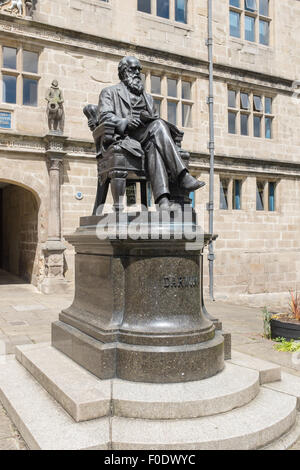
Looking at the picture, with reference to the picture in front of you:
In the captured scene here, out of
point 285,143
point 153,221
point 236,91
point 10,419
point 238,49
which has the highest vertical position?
point 238,49

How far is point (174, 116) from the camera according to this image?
11.6 meters

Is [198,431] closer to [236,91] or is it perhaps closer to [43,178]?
[43,178]

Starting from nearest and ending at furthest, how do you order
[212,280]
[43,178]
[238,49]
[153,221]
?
[153,221] → [43,178] → [212,280] → [238,49]

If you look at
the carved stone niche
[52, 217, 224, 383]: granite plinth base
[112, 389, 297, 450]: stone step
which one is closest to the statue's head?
[52, 217, 224, 383]: granite plinth base

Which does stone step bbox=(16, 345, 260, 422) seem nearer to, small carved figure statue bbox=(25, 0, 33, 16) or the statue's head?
the statue's head

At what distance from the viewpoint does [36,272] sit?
32.5 ft

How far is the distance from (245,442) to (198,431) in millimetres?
282

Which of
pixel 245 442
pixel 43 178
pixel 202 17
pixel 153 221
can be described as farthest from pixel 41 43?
pixel 245 442

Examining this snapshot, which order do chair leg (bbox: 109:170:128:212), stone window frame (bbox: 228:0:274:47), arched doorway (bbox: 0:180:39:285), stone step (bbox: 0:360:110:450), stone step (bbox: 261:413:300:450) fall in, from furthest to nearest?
stone window frame (bbox: 228:0:274:47), arched doorway (bbox: 0:180:39:285), chair leg (bbox: 109:170:128:212), stone step (bbox: 261:413:300:450), stone step (bbox: 0:360:110:450)

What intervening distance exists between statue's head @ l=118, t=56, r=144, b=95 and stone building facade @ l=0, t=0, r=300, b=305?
5.56 meters

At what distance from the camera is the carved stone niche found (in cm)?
913

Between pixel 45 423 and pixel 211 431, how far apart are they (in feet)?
3.40
